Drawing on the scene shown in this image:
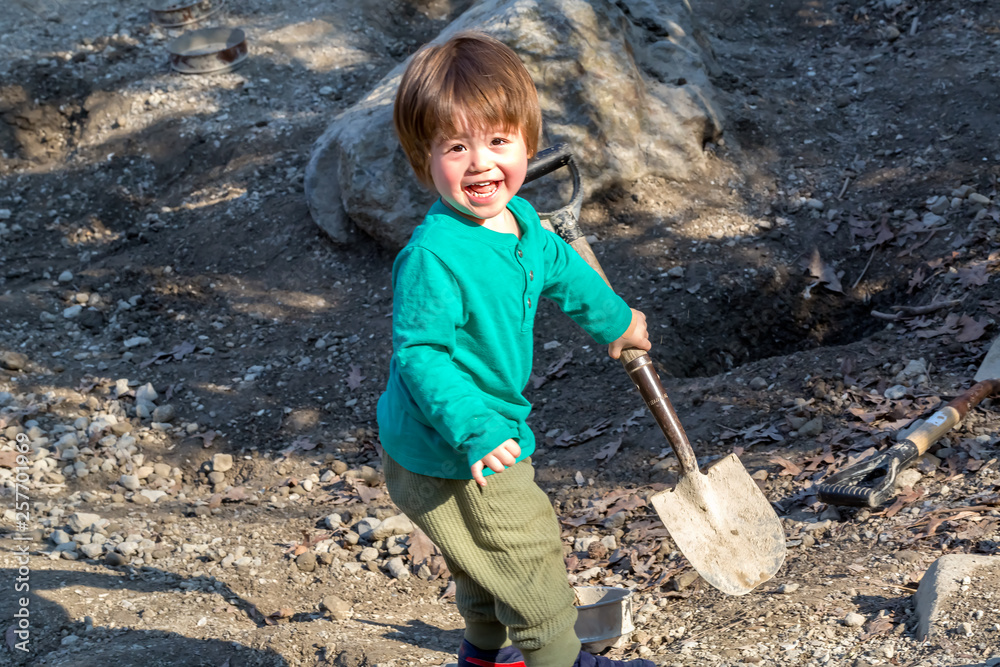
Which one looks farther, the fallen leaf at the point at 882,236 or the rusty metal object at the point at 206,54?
the rusty metal object at the point at 206,54

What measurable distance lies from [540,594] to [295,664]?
1127 millimetres

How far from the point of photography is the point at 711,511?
8.68 ft

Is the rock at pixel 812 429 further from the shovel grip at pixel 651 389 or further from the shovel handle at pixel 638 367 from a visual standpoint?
the shovel grip at pixel 651 389

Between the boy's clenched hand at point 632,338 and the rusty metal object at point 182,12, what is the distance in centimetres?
696

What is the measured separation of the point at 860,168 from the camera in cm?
579

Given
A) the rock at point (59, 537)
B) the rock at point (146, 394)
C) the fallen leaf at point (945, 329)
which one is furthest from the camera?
the rock at point (146, 394)

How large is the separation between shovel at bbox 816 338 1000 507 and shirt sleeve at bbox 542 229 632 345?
52.3 inches

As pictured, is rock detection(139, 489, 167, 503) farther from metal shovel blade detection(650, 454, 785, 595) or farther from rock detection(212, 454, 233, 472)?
metal shovel blade detection(650, 454, 785, 595)

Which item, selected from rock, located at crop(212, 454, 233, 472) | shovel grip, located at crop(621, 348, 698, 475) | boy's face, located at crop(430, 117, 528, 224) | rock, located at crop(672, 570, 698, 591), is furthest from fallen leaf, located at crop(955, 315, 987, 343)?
rock, located at crop(212, 454, 233, 472)

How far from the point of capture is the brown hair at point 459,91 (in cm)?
199

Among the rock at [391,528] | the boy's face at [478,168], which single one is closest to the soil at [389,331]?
the rock at [391,528]

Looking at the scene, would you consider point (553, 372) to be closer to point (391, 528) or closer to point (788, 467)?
point (391, 528)

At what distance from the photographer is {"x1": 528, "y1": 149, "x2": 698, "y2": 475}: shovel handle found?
250 centimetres

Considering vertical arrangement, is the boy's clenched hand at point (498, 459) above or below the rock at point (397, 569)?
above
